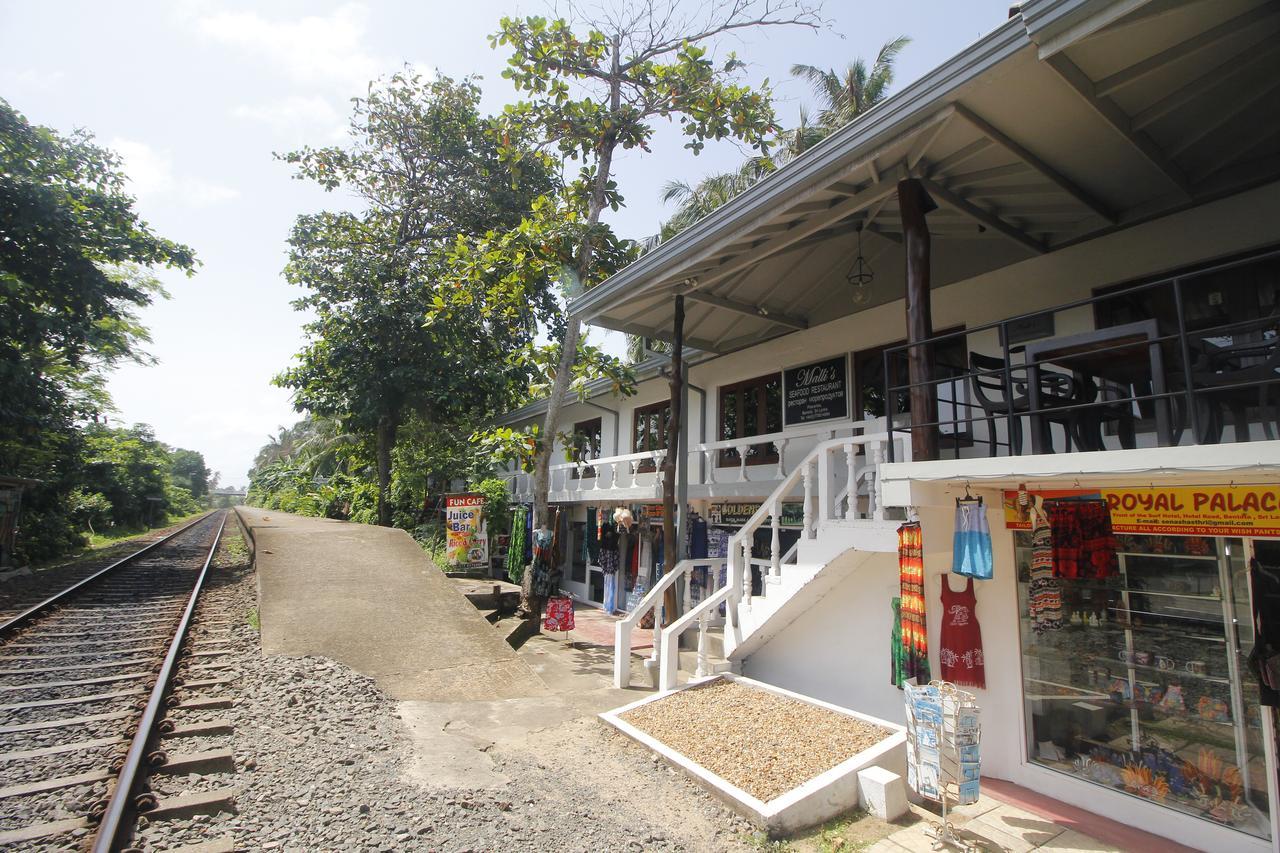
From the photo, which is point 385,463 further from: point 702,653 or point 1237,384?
point 1237,384

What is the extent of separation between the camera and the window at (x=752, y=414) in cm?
1084

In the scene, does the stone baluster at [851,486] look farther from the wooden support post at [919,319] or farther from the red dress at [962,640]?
the red dress at [962,640]

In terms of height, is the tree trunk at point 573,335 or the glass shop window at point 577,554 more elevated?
the tree trunk at point 573,335

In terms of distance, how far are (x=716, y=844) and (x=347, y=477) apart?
3103cm

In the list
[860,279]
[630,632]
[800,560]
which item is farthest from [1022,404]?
[630,632]

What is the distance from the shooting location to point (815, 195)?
20.3 ft

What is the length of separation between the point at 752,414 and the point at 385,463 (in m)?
17.2

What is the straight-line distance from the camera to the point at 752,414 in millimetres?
11430

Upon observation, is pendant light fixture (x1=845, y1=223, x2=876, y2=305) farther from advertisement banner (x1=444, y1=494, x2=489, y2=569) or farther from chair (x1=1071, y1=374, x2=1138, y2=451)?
advertisement banner (x1=444, y1=494, x2=489, y2=569)

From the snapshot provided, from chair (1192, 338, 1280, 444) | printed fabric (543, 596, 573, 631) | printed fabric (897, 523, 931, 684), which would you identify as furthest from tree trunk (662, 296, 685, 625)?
chair (1192, 338, 1280, 444)

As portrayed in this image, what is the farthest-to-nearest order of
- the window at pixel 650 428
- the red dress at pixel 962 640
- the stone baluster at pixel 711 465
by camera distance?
the window at pixel 650 428
the stone baluster at pixel 711 465
the red dress at pixel 962 640

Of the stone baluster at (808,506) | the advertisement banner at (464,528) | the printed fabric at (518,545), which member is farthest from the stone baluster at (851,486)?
the printed fabric at (518,545)

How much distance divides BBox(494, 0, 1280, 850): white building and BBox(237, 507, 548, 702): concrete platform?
1.87 meters

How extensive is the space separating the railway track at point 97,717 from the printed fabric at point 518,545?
7.09 meters
